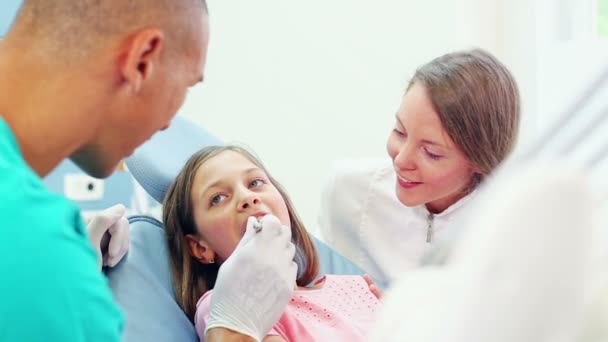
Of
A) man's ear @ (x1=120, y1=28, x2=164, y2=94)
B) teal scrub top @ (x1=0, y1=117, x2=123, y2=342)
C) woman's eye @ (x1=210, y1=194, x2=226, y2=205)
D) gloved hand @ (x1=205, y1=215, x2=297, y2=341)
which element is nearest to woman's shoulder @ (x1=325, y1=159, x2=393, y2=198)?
woman's eye @ (x1=210, y1=194, x2=226, y2=205)

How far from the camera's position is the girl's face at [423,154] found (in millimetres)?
1689

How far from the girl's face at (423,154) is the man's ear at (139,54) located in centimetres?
78

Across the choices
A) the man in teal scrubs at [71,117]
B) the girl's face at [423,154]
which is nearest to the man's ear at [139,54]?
the man in teal scrubs at [71,117]

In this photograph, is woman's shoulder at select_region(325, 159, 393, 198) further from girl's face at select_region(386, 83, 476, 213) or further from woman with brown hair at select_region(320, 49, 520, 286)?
girl's face at select_region(386, 83, 476, 213)

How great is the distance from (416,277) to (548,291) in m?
0.12

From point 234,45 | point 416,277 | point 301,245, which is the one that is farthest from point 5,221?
point 234,45

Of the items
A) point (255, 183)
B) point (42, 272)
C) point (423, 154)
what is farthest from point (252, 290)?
point (42, 272)

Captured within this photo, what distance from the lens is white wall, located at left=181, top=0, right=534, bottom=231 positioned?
3031 mm

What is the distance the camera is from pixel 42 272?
32.8 inches

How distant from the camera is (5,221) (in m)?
0.83

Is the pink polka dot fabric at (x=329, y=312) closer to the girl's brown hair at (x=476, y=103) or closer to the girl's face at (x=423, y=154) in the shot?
the girl's face at (x=423, y=154)

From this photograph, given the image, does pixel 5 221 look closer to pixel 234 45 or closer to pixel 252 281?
pixel 252 281

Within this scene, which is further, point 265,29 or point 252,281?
point 265,29

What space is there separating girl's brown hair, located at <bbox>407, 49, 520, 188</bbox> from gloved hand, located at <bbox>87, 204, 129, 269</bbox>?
2.35 ft
